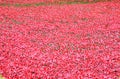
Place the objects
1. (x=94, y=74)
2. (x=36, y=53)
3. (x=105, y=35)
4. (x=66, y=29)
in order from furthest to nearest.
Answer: (x=66, y=29), (x=105, y=35), (x=36, y=53), (x=94, y=74)

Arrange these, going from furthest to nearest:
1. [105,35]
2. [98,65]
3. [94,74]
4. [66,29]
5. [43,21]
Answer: [43,21], [66,29], [105,35], [98,65], [94,74]

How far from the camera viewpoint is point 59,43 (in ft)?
57.3

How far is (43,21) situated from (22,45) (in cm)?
743

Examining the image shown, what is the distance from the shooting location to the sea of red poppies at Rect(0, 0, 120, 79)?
12789 millimetres

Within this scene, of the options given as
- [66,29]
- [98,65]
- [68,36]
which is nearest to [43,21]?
[66,29]

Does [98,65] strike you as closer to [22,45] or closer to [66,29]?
[22,45]

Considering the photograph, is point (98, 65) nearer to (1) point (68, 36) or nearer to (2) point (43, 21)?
(1) point (68, 36)

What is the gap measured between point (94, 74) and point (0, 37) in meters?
7.81

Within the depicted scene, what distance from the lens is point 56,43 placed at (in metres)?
17.6

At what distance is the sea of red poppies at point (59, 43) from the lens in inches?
504

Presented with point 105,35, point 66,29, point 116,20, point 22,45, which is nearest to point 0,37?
point 22,45

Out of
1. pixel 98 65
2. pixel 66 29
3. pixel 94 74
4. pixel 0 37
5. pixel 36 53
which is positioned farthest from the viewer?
pixel 66 29

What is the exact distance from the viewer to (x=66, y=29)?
837 inches

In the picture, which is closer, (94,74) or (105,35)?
(94,74)
